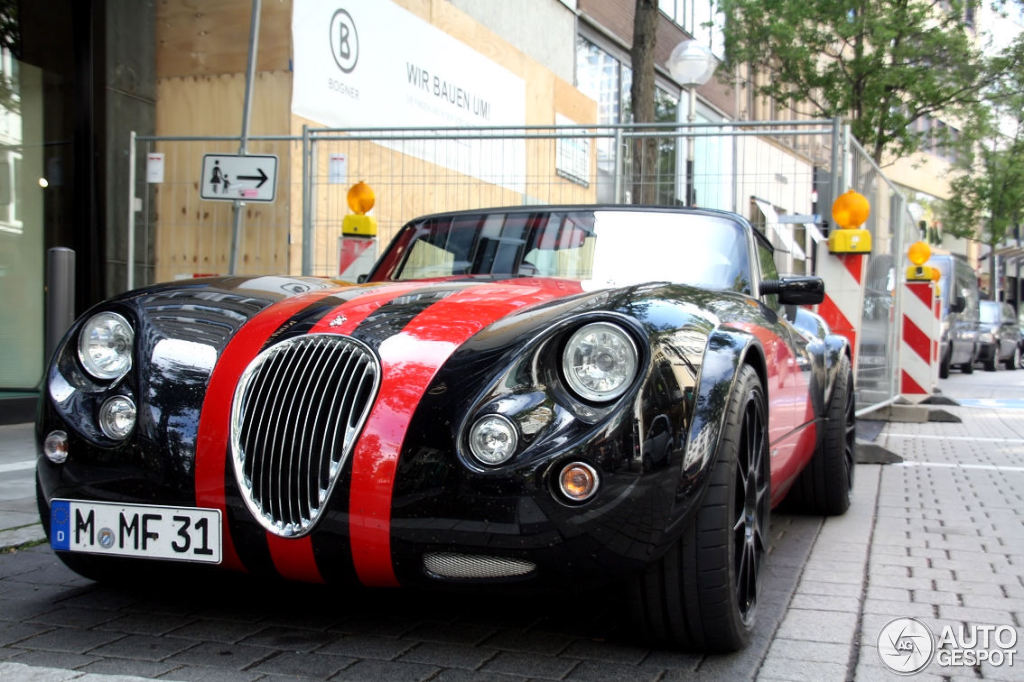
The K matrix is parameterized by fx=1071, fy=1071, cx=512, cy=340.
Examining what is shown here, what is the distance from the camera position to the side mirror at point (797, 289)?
4.26 m

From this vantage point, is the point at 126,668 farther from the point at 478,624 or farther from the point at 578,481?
the point at 578,481

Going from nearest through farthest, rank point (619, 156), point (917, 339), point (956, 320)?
point (619, 156) < point (917, 339) < point (956, 320)

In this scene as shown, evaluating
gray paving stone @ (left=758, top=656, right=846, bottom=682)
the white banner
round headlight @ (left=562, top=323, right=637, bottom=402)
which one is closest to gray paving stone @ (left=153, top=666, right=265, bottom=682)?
round headlight @ (left=562, top=323, right=637, bottom=402)

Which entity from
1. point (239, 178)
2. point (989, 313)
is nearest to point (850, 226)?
point (239, 178)

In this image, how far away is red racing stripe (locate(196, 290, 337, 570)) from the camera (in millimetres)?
2678

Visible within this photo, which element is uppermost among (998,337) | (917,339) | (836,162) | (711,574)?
(836,162)

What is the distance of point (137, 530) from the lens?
2.73 metres

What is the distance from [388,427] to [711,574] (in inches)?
34.1

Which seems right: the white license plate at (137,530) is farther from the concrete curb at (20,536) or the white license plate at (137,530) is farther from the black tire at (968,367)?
the black tire at (968,367)

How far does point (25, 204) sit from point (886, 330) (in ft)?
25.3

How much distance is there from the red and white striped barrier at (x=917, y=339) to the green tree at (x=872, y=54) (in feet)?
39.3

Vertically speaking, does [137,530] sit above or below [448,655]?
above

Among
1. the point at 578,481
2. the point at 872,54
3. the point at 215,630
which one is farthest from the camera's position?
the point at 872,54

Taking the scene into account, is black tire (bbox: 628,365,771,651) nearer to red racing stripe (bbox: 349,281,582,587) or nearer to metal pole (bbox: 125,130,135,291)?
red racing stripe (bbox: 349,281,582,587)
